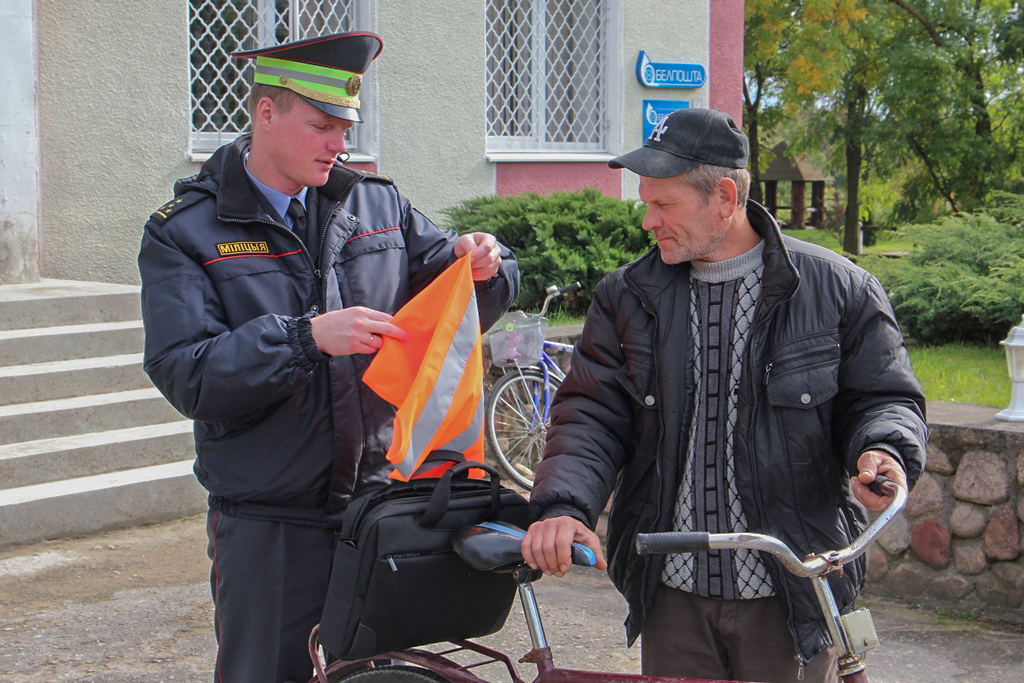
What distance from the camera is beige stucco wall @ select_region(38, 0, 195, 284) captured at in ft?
25.9

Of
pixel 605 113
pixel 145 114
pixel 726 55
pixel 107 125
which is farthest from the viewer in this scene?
pixel 726 55

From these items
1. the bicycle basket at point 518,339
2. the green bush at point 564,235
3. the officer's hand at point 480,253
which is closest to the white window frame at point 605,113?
the green bush at point 564,235

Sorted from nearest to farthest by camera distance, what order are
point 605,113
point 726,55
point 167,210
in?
point 167,210
point 605,113
point 726,55

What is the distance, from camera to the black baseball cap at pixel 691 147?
246cm

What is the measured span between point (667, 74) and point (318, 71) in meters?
9.27

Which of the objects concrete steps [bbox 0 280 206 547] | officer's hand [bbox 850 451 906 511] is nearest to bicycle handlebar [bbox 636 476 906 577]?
officer's hand [bbox 850 451 906 511]

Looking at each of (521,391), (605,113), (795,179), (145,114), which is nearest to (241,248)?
(521,391)

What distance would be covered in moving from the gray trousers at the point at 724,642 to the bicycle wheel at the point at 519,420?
4337 mm

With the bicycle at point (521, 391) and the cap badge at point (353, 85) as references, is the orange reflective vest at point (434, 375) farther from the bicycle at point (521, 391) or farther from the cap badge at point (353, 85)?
the bicycle at point (521, 391)

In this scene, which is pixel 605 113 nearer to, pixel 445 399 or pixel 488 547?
pixel 445 399

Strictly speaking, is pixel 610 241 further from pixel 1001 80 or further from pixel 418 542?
pixel 1001 80

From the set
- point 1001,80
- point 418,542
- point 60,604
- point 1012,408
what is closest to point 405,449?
point 418,542

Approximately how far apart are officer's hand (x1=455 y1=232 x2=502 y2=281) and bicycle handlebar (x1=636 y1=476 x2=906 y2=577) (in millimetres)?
1070

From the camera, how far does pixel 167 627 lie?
4.68 metres
